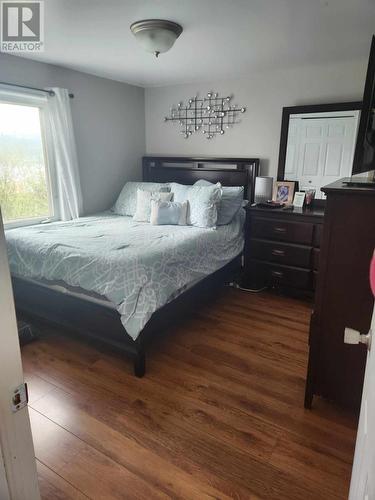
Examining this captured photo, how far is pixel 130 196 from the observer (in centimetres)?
372

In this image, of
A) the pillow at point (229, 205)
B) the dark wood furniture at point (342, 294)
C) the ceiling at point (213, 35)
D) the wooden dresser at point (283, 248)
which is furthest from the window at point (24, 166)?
the dark wood furniture at point (342, 294)

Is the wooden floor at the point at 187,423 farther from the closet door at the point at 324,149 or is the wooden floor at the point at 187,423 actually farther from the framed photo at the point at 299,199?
the closet door at the point at 324,149

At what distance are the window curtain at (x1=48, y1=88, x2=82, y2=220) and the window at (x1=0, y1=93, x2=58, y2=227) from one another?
4.3 inches

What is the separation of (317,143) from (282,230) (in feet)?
3.10

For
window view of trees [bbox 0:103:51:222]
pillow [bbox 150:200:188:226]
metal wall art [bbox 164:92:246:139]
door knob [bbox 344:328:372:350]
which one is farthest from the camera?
metal wall art [bbox 164:92:246:139]

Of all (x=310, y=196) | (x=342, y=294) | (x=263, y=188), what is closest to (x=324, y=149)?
(x=310, y=196)

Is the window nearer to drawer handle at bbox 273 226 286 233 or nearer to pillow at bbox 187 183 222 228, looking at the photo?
pillow at bbox 187 183 222 228

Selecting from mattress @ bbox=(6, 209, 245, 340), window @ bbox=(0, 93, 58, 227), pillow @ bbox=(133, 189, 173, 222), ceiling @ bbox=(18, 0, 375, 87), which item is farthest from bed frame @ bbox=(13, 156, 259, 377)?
ceiling @ bbox=(18, 0, 375, 87)

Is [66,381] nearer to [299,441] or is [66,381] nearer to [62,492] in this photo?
[62,492]

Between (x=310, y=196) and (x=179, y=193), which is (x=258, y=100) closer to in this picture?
(x=310, y=196)

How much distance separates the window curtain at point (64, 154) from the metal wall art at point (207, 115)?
1337 mm

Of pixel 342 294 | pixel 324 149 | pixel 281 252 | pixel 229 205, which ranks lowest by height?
pixel 281 252

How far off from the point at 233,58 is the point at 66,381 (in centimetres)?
292

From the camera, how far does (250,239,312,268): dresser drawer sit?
3.02m
